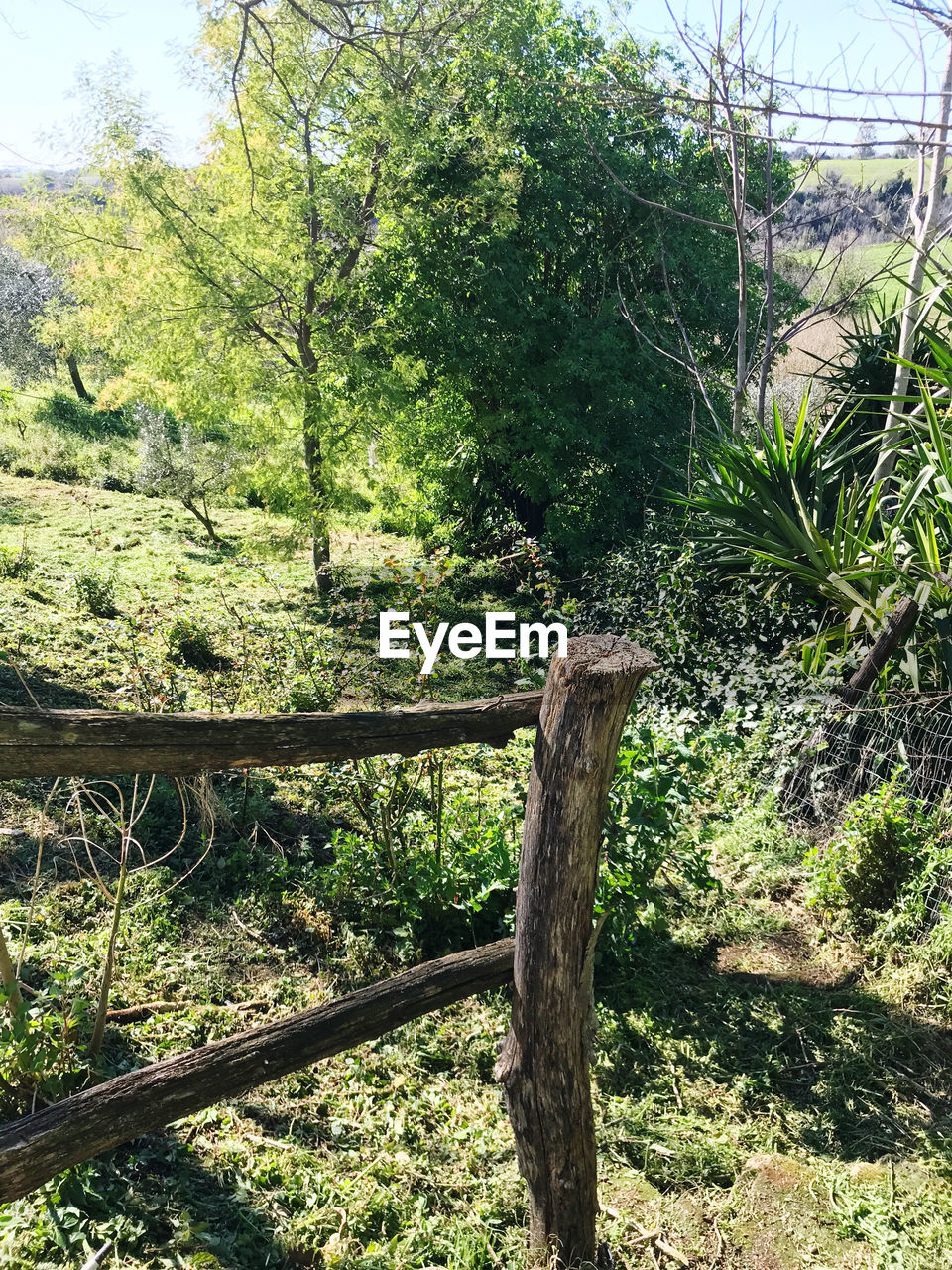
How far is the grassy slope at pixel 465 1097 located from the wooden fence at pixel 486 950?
1.40ft

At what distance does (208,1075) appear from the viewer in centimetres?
173

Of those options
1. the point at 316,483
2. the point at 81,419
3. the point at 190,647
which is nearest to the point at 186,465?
the point at 316,483

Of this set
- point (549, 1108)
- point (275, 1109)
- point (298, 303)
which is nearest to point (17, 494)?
point (298, 303)

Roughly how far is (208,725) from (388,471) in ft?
26.8

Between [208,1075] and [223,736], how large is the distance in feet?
2.13

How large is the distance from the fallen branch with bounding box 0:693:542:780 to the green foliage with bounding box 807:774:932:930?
7.18ft

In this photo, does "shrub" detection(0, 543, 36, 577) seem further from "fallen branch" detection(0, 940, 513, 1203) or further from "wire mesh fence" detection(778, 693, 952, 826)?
"fallen branch" detection(0, 940, 513, 1203)

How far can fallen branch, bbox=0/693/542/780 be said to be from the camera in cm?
157

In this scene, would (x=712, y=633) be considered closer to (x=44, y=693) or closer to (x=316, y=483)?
(x=44, y=693)

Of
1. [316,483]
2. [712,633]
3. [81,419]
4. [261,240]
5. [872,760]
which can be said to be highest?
[261,240]

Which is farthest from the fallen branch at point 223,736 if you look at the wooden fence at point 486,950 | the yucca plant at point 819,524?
the yucca plant at point 819,524

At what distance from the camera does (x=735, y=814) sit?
4.80 meters

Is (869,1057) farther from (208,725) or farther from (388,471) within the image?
(388,471)

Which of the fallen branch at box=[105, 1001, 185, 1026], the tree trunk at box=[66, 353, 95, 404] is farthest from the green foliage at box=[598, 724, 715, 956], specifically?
the tree trunk at box=[66, 353, 95, 404]
